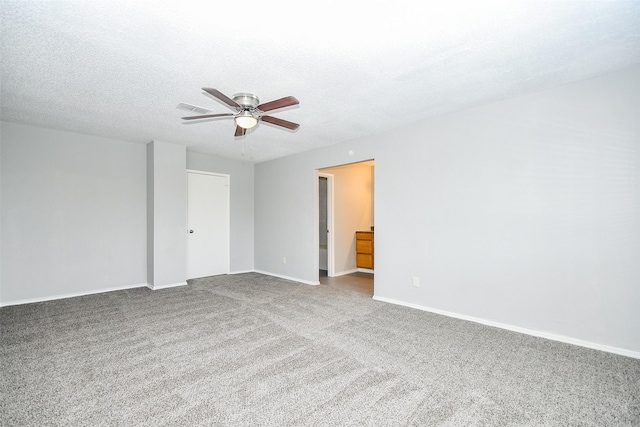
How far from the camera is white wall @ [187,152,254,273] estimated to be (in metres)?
6.25

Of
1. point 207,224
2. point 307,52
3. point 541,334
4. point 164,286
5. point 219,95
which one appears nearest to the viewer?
point 307,52

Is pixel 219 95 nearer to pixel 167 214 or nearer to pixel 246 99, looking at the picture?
pixel 246 99

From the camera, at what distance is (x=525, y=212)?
3.06 meters

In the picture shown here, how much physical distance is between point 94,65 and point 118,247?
11.0ft

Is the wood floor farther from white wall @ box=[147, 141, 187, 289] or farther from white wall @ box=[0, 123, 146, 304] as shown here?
white wall @ box=[0, 123, 146, 304]

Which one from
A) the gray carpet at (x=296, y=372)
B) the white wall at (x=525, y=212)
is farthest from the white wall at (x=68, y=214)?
the white wall at (x=525, y=212)

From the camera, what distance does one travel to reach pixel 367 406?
6.09ft

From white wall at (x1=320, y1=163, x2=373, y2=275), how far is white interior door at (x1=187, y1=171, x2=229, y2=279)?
7.35 feet

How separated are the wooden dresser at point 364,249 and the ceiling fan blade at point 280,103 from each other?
163 inches

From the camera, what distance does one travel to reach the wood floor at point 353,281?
16.3ft

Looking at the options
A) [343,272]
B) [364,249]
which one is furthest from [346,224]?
[343,272]

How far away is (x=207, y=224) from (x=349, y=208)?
2.97 meters

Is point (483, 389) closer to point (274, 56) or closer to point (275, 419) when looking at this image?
point (275, 419)

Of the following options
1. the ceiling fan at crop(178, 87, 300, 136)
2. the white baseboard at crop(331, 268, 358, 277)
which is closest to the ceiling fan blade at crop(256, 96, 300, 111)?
the ceiling fan at crop(178, 87, 300, 136)
